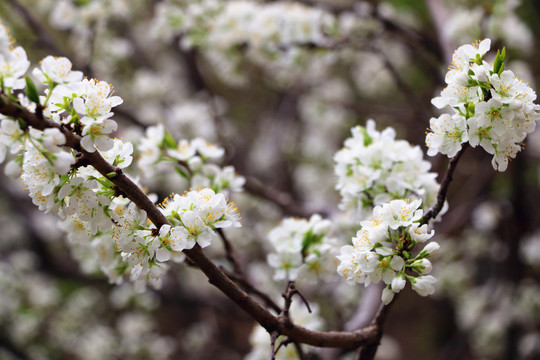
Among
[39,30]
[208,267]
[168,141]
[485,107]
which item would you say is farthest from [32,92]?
[39,30]

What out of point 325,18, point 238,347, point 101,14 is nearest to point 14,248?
point 238,347

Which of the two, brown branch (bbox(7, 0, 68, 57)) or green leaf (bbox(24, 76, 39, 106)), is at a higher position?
green leaf (bbox(24, 76, 39, 106))

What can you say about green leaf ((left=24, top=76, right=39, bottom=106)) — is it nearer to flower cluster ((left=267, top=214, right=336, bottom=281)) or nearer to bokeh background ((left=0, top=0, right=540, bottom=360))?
flower cluster ((left=267, top=214, right=336, bottom=281))

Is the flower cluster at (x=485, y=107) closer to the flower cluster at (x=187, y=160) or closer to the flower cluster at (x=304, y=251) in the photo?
the flower cluster at (x=304, y=251)

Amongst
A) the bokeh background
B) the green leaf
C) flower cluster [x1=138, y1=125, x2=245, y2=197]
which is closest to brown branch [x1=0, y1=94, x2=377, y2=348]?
the green leaf

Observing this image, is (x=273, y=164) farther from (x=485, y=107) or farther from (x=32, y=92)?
(x=32, y=92)

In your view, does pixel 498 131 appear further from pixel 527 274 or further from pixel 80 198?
pixel 527 274
